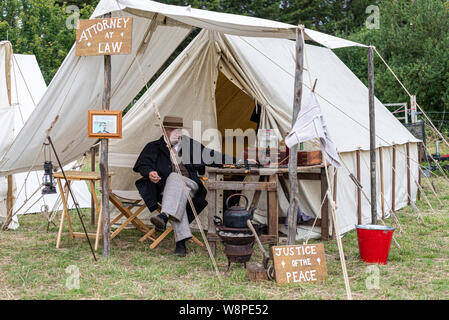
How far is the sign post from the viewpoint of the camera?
136 inches

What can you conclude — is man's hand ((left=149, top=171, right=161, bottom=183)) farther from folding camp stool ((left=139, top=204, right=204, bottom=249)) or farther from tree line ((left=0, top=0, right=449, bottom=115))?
tree line ((left=0, top=0, right=449, bottom=115))

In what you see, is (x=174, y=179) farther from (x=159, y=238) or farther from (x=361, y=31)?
(x=361, y=31)

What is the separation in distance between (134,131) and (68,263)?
1.71m

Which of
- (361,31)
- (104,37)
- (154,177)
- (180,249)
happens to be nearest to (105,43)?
(104,37)

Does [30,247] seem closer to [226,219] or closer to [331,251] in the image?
[226,219]

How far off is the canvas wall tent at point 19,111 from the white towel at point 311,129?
2.65m

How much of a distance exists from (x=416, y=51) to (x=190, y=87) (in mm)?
8386

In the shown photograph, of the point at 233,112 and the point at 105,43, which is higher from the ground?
the point at 105,43

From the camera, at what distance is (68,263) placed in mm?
3553

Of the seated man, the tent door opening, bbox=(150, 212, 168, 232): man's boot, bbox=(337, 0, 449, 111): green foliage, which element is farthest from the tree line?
bbox=(150, 212, 168, 232): man's boot

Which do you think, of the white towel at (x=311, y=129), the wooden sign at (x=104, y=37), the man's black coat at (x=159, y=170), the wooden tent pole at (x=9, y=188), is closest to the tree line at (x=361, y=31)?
the wooden tent pole at (x=9, y=188)

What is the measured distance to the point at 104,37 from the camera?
3512 mm

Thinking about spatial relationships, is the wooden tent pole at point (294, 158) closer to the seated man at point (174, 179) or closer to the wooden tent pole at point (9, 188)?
the seated man at point (174, 179)

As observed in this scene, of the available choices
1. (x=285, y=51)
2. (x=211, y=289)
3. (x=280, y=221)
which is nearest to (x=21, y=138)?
(x=211, y=289)
